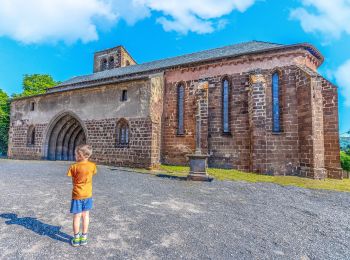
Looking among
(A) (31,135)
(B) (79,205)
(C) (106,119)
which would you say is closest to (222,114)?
(C) (106,119)

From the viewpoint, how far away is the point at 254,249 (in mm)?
2748

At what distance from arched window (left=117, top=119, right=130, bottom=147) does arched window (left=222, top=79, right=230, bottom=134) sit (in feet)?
19.4

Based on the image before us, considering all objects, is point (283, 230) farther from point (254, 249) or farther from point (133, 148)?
point (133, 148)

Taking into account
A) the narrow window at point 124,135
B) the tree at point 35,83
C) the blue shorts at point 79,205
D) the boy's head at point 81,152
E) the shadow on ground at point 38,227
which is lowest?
the shadow on ground at point 38,227

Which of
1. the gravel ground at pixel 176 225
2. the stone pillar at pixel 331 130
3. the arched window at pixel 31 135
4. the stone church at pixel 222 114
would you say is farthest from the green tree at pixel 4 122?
the stone pillar at pixel 331 130

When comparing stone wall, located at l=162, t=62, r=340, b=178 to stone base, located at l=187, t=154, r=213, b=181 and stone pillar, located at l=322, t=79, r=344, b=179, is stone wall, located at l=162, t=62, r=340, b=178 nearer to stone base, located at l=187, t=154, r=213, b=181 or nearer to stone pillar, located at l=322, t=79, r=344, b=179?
stone pillar, located at l=322, t=79, r=344, b=179

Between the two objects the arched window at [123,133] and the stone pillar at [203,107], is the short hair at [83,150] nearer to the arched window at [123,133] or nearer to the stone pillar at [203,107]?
the arched window at [123,133]

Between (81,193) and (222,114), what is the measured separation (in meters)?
10.4

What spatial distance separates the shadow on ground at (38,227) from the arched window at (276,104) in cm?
1071

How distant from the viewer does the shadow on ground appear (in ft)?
9.36

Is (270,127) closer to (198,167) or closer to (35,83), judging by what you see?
(198,167)

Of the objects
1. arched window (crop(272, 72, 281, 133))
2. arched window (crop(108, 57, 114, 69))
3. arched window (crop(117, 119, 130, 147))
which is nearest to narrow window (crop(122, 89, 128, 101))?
arched window (crop(117, 119, 130, 147))

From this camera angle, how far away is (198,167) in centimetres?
827

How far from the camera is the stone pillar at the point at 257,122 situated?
10.3m
